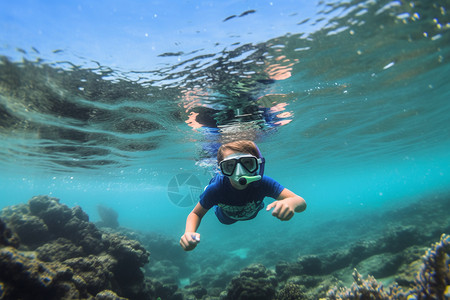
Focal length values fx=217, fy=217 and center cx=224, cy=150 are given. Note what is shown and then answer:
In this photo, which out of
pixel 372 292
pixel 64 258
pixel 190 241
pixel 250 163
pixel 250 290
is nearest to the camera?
pixel 190 241

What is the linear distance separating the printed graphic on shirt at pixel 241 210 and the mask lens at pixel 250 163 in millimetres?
1083

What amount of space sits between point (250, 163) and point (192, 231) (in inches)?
64.3

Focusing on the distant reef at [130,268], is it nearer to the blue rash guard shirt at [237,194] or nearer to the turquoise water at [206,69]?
the blue rash guard shirt at [237,194]

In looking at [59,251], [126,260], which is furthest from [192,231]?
[59,251]

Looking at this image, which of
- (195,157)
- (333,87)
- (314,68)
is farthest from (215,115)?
(195,157)

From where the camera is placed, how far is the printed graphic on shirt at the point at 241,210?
15.8 ft

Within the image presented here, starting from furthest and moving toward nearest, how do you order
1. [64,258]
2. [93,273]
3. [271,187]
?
[64,258] → [93,273] → [271,187]

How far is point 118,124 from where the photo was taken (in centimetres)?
1228

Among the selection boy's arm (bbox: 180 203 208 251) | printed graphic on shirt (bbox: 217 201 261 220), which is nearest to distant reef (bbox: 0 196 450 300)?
printed graphic on shirt (bbox: 217 201 261 220)

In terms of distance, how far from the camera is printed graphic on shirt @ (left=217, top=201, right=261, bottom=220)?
481cm

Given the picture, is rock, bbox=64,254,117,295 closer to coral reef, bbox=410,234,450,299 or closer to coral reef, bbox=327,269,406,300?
coral reef, bbox=327,269,406,300

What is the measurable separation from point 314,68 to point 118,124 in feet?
34.4

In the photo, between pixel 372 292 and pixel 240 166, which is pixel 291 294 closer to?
pixel 372 292

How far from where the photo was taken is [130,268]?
781cm
